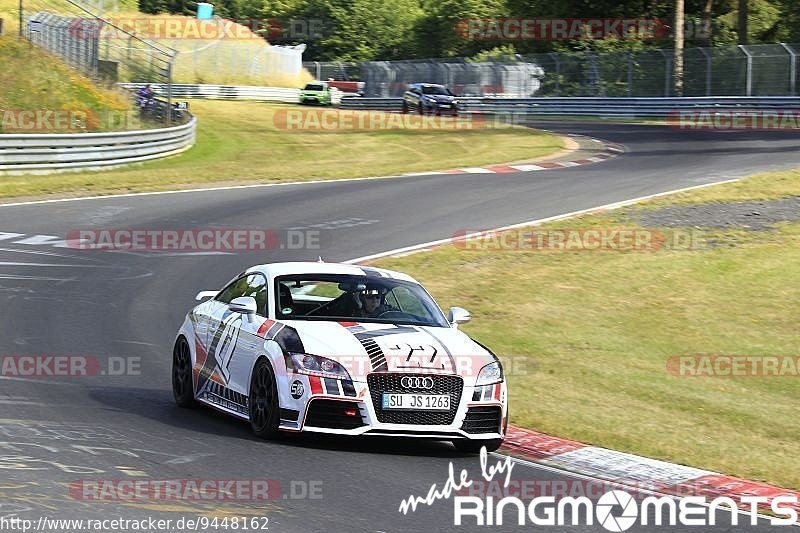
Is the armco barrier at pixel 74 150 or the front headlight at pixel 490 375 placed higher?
the armco barrier at pixel 74 150

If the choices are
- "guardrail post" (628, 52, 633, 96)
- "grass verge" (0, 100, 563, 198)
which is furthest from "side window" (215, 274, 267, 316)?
"guardrail post" (628, 52, 633, 96)

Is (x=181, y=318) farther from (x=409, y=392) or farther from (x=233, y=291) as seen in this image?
(x=409, y=392)

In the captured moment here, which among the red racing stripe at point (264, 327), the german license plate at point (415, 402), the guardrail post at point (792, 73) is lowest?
the german license plate at point (415, 402)

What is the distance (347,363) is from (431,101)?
4562cm

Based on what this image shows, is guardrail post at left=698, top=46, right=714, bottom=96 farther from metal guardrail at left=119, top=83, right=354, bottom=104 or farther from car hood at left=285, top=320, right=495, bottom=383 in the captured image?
car hood at left=285, top=320, right=495, bottom=383

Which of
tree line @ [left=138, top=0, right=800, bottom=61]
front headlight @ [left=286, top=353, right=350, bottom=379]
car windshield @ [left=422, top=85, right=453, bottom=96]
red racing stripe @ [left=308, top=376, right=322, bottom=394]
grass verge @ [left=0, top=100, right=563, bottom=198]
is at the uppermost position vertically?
tree line @ [left=138, top=0, right=800, bottom=61]

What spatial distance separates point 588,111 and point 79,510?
50971mm

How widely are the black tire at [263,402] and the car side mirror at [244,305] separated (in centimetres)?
53

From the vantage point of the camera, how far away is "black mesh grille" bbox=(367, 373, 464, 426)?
29.7ft

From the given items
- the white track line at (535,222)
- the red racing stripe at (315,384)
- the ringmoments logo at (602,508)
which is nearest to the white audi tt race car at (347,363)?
the red racing stripe at (315,384)

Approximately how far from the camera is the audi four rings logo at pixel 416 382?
9122mm

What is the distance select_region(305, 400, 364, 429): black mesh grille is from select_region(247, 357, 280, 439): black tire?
0.29 meters

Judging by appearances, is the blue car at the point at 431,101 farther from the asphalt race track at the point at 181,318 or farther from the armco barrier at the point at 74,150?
the armco barrier at the point at 74,150

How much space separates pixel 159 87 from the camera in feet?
200
